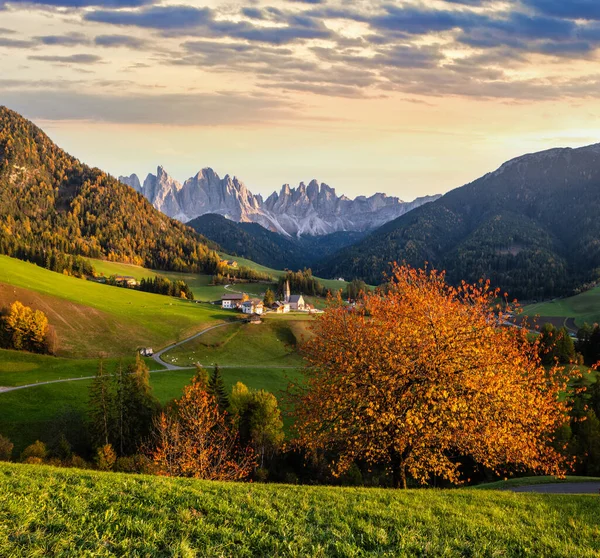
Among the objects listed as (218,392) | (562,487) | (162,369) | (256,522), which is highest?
(256,522)

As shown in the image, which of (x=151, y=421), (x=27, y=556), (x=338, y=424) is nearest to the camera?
(x=27, y=556)

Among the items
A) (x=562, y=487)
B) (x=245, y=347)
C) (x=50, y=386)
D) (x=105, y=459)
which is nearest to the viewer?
(x=562, y=487)

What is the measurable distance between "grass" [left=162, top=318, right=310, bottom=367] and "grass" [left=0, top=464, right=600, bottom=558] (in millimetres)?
101468

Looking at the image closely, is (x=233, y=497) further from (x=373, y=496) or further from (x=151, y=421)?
(x=151, y=421)

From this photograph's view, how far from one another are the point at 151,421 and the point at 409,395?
2319 inches

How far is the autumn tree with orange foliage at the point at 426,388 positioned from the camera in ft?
83.0

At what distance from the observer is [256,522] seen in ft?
44.0

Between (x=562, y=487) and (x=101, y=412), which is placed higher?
(x=562, y=487)

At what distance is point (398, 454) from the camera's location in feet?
96.1

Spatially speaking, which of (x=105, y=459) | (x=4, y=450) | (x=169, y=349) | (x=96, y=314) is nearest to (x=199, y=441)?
(x=105, y=459)

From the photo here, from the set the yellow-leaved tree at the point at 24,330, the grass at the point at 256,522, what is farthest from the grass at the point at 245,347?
the grass at the point at 256,522

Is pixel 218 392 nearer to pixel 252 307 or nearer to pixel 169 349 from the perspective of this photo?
pixel 169 349

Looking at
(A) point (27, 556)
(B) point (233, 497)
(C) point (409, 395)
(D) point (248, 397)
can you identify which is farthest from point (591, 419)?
(A) point (27, 556)

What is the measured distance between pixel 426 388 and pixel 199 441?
124 ft
